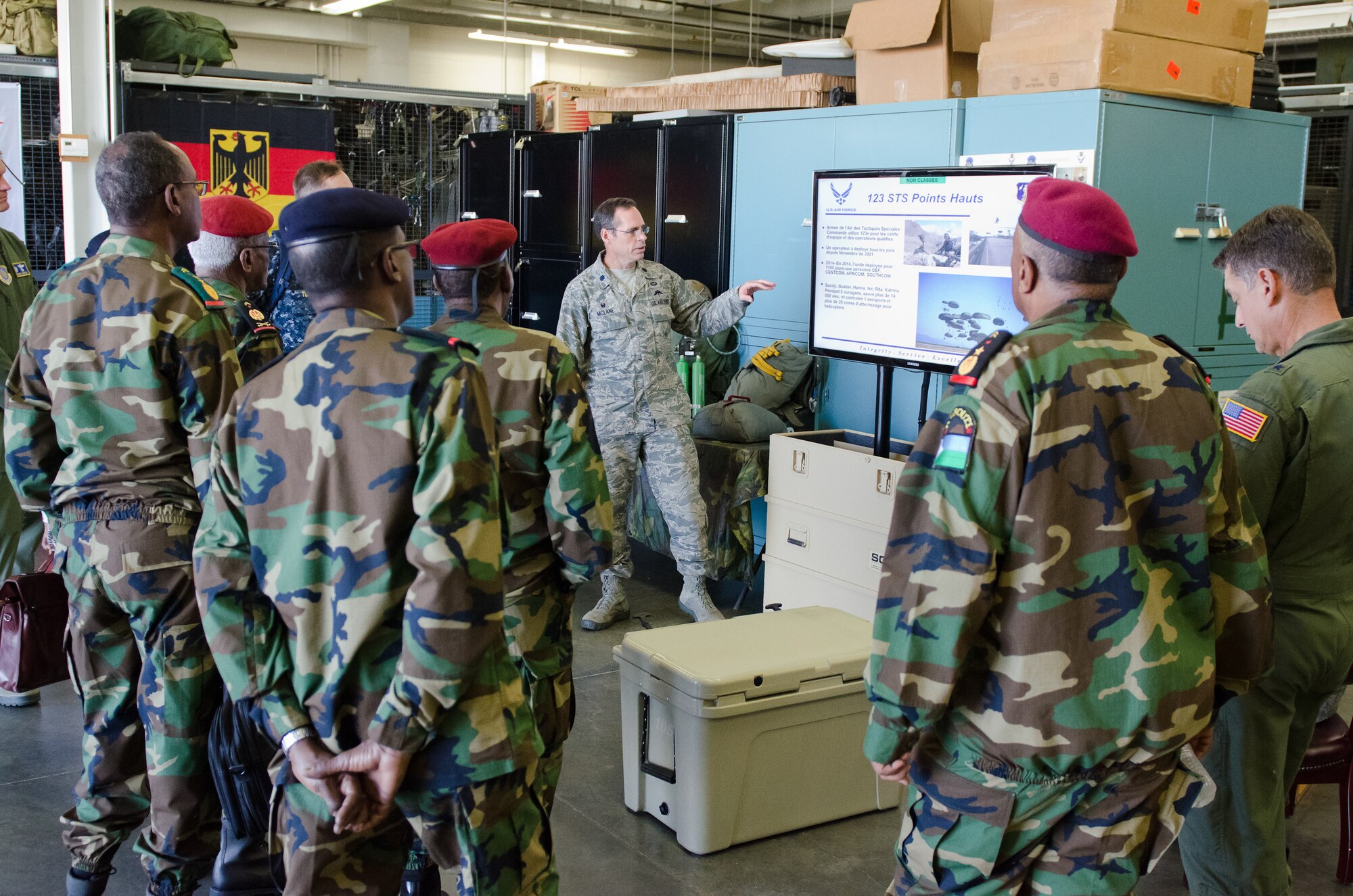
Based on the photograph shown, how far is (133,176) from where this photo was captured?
2.65 metres

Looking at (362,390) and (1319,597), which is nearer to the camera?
(362,390)

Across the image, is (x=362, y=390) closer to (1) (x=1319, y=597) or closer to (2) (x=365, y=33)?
(1) (x=1319, y=597)

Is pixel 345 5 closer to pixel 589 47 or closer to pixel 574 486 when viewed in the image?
pixel 589 47

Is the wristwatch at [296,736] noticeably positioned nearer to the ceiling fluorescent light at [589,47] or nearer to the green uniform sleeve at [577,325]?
the green uniform sleeve at [577,325]

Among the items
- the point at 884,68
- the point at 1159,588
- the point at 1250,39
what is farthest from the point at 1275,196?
the point at 1159,588

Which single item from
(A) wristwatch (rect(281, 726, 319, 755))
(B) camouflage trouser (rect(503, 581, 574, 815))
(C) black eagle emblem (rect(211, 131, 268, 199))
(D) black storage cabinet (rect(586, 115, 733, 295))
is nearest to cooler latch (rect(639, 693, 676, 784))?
(B) camouflage trouser (rect(503, 581, 574, 815))

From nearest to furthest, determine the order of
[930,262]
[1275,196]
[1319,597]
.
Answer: [1319,597] → [930,262] → [1275,196]

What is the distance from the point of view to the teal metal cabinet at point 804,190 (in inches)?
182

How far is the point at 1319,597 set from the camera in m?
2.49

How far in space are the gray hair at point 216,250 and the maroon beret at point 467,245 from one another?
0.74m

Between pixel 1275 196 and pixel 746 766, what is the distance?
130 inches

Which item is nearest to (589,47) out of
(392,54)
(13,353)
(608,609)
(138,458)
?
(392,54)

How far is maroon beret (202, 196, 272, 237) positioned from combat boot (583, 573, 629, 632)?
2421mm

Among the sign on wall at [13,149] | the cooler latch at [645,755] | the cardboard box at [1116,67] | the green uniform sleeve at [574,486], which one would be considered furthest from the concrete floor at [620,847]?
the sign on wall at [13,149]
